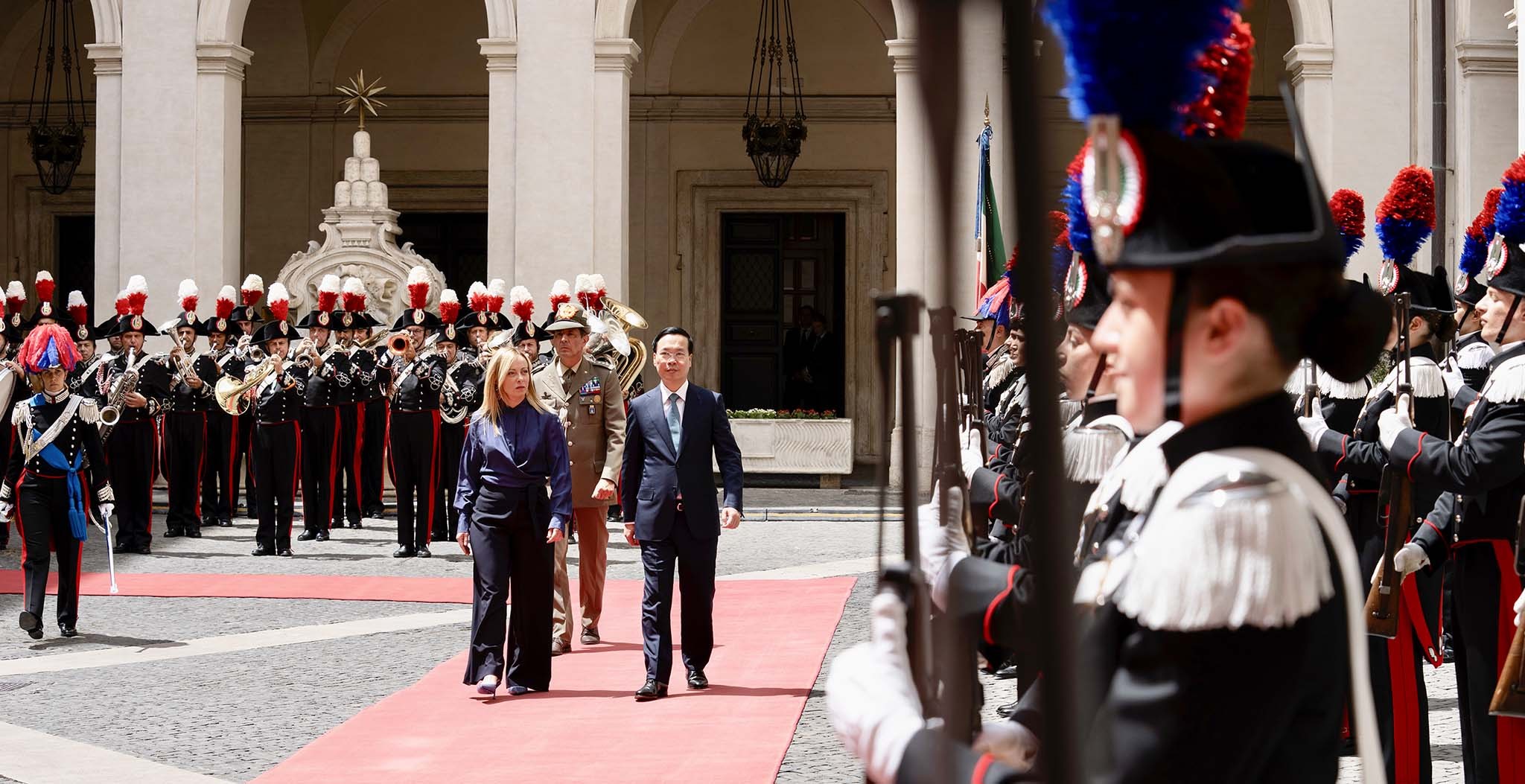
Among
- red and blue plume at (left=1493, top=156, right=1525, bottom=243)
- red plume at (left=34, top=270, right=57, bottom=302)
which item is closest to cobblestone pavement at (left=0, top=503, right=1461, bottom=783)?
red and blue plume at (left=1493, top=156, right=1525, bottom=243)

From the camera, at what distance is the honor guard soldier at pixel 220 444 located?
15.8 m

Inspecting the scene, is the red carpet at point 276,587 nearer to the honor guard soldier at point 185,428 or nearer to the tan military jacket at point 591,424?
the tan military jacket at point 591,424

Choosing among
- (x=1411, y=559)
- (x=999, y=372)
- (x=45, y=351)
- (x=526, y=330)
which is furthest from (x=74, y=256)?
(x=1411, y=559)

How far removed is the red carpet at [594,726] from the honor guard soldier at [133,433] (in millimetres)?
6425

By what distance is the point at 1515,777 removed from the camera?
4754 mm

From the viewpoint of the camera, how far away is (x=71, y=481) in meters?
9.59

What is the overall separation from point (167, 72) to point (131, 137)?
2.86ft

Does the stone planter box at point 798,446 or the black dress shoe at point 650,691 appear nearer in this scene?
the black dress shoe at point 650,691

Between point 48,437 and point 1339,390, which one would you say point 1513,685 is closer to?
point 1339,390

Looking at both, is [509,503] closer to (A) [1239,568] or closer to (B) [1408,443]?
(B) [1408,443]

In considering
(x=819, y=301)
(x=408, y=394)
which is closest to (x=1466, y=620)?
(x=408, y=394)

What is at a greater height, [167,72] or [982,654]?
[167,72]

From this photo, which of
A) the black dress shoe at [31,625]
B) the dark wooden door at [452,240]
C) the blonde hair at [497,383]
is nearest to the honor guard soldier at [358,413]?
the black dress shoe at [31,625]

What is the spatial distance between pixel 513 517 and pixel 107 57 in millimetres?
13486
